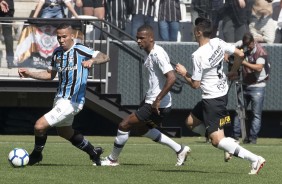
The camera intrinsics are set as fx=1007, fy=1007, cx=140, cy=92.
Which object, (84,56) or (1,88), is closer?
(84,56)

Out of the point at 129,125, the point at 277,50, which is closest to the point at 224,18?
the point at 277,50

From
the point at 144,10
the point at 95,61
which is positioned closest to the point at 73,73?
the point at 95,61

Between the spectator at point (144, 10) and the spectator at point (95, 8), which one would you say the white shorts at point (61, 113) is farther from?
the spectator at point (95, 8)

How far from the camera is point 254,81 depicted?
70.0 ft

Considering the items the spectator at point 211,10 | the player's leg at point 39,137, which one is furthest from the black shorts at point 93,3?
the player's leg at point 39,137

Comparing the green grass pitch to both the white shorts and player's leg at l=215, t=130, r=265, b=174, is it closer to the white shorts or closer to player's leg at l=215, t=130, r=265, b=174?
player's leg at l=215, t=130, r=265, b=174

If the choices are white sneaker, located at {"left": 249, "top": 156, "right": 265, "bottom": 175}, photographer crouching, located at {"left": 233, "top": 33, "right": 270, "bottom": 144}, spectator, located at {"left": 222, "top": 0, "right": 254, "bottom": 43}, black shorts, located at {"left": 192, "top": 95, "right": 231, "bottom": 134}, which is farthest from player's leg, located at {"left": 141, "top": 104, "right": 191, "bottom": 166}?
spectator, located at {"left": 222, "top": 0, "right": 254, "bottom": 43}

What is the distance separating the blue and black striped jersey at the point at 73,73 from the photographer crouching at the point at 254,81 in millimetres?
7321

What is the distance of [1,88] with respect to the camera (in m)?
22.1

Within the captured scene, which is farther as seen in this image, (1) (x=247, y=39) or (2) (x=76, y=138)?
(1) (x=247, y=39)

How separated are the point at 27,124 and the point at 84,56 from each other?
31.6 ft

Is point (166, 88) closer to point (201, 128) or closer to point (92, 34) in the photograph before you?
point (201, 128)

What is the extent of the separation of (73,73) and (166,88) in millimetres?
1357

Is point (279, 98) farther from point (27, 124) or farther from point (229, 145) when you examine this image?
point (229, 145)
